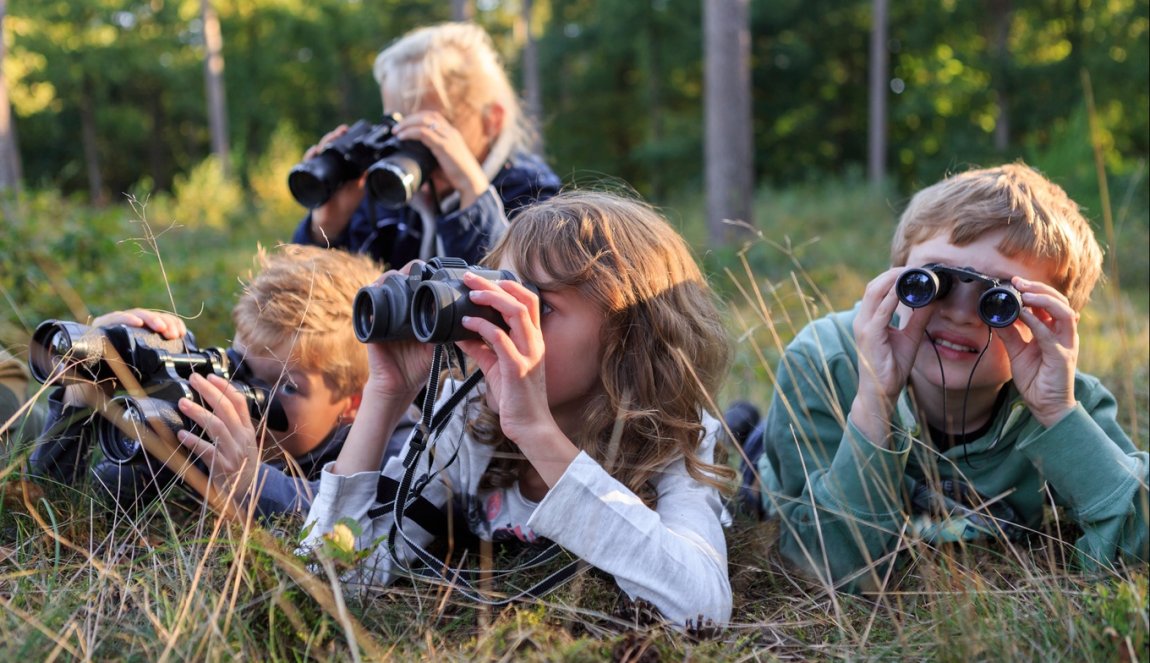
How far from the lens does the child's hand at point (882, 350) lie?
7.07 ft

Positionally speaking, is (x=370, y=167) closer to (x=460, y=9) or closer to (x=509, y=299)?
(x=509, y=299)

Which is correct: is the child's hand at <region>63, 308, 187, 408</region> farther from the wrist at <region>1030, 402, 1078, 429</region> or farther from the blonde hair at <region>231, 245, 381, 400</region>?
the wrist at <region>1030, 402, 1078, 429</region>

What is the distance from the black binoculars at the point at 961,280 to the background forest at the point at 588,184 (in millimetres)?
204

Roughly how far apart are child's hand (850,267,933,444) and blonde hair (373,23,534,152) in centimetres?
199

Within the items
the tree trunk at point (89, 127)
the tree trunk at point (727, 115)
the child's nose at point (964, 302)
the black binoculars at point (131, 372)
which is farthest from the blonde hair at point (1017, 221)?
the tree trunk at point (89, 127)

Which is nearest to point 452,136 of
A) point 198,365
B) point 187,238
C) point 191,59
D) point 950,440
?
point 198,365

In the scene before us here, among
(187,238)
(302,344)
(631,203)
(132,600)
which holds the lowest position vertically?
(187,238)

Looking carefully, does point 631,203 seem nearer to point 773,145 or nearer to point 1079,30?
point 1079,30

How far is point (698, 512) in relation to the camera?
203 centimetres

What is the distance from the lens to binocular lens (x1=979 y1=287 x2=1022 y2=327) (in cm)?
202

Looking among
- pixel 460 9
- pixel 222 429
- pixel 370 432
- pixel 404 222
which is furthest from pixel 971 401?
pixel 460 9

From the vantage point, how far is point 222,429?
2.13 meters

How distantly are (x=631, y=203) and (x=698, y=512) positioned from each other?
796 millimetres

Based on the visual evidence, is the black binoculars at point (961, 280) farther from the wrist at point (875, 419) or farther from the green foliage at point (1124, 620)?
the green foliage at point (1124, 620)
